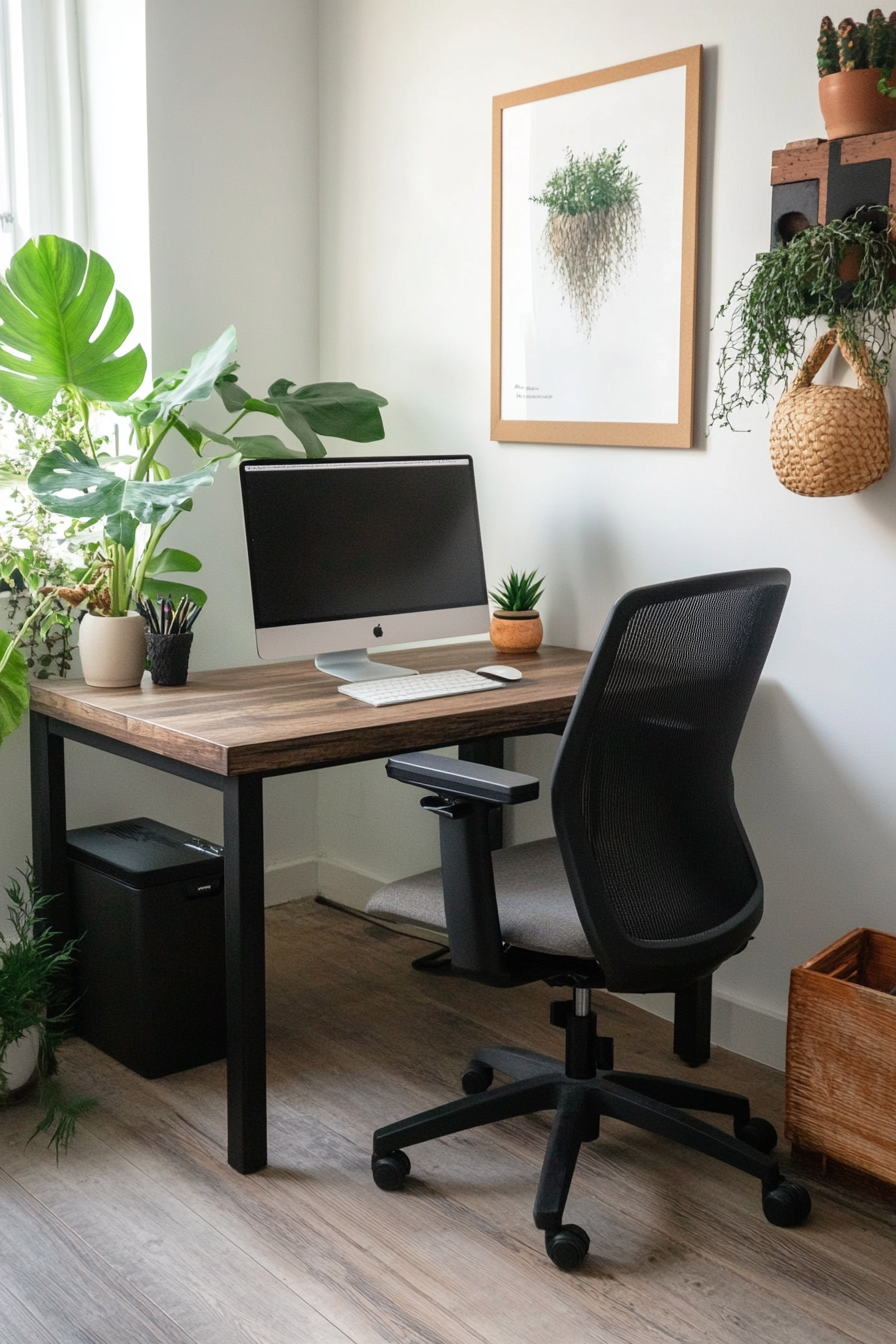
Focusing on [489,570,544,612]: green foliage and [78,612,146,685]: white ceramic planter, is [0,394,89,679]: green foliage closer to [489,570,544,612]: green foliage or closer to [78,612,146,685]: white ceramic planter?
[78,612,146,685]: white ceramic planter

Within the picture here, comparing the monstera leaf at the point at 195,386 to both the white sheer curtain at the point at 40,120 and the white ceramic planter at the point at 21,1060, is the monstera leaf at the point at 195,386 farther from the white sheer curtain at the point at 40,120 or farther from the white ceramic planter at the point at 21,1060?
the white ceramic planter at the point at 21,1060

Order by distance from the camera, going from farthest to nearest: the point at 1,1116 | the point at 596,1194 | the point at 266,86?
the point at 266,86
the point at 1,1116
the point at 596,1194

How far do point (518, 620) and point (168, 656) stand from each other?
2.49 ft

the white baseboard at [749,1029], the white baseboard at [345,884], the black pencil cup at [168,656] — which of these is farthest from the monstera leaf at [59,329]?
the white baseboard at [749,1029]

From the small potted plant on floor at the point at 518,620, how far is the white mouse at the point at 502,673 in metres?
0.21

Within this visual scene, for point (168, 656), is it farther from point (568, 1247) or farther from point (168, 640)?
point (568, 1247)

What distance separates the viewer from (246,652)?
331 cm

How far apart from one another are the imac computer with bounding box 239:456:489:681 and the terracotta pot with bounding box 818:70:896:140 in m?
1.02

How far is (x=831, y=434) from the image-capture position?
7.02 feet

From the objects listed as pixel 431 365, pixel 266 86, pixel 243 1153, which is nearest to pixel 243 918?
pixel 243 1153

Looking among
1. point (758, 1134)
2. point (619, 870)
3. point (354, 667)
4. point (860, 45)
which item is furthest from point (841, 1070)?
point (860, 45)

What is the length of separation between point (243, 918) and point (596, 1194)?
0.73m

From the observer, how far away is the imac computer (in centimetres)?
246

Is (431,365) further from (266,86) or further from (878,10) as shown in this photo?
(878,10)
